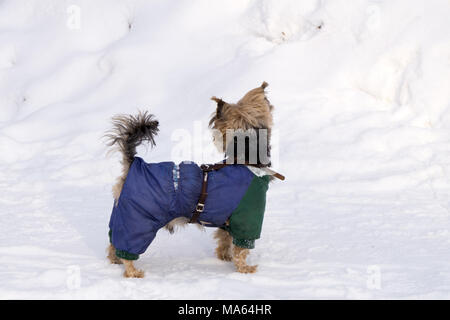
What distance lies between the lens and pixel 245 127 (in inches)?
153

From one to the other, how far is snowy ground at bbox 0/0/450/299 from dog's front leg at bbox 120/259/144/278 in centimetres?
10

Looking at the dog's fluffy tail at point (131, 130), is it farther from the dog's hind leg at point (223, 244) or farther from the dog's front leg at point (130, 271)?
the dog's hind leg at point (223, 244)

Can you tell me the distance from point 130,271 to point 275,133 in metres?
3.62

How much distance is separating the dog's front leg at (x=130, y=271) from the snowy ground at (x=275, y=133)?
103 millimetres

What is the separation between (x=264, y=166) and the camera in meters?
4.01

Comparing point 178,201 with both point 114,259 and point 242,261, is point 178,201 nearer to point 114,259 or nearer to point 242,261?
point 242,261

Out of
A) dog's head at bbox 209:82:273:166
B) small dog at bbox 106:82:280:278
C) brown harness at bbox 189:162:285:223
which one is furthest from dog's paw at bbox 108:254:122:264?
dog's head at bbox 209:82:273:166

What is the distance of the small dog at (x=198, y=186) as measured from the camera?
375 cm

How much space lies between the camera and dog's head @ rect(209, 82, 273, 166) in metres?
3.87

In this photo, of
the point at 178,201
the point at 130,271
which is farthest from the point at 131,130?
the point at 130,271

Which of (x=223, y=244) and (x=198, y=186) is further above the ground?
(x=198, y=186)

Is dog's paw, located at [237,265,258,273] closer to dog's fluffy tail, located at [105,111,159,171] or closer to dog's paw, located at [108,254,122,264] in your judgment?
dog's paw, located at [108,254,122,264]

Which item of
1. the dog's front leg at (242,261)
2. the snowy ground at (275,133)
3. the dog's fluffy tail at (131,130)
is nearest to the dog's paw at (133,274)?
the snowy ground at (275,133)
